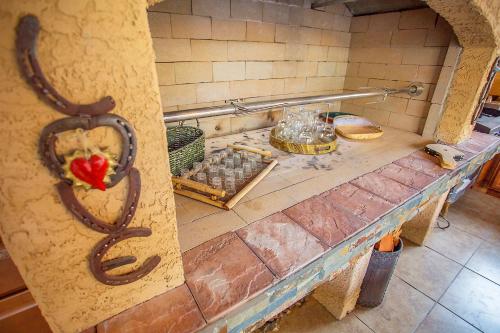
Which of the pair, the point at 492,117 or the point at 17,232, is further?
the point at 492,117

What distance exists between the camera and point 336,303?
1.99m

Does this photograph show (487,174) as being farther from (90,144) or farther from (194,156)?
(90,144)

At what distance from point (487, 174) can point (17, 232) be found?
17.4 feet

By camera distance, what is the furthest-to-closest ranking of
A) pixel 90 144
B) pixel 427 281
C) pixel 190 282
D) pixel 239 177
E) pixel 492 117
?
pixel 492 117, pixel 427 281, pixel 239 177, pixel 190 282, pixel 90 144

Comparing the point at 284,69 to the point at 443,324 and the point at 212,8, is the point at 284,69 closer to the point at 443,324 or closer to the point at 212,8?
the point at 212,8

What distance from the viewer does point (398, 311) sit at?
207cm

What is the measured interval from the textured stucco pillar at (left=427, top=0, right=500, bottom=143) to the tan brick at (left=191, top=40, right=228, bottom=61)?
1594mm

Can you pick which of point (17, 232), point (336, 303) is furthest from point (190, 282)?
point (336, 303)

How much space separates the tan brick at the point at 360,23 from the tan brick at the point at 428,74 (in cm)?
80

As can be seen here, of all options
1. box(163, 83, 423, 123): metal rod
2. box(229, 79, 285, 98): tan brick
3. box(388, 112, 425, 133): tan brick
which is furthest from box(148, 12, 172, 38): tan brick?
box(388, 112, 425, 133): tan brick

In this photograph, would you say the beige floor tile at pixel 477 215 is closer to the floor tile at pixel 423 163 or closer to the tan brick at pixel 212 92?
the floor tile at pixel 423 163

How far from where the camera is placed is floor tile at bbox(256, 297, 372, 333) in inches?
77.2

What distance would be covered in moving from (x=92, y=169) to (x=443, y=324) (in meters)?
2.71

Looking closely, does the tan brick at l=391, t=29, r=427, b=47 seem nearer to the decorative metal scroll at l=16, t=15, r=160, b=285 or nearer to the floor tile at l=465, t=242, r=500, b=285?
the floor tile at l=465, t=242, r=500, b=285
